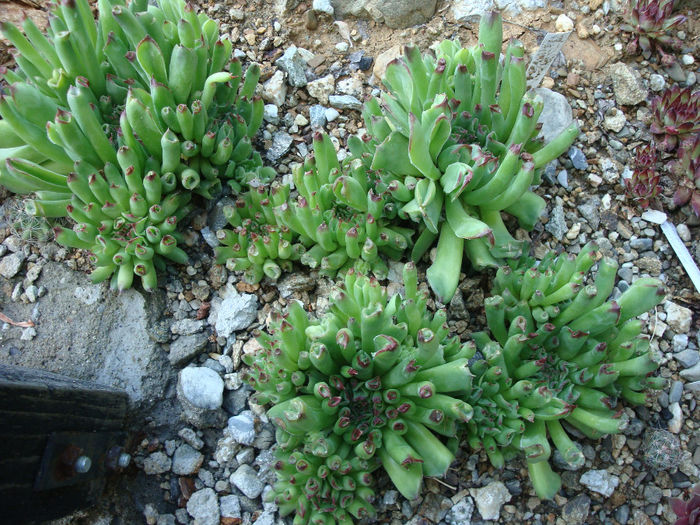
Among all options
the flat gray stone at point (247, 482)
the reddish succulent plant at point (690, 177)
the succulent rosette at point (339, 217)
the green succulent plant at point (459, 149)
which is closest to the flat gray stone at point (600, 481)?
the green succulent plant at point (459, 149)

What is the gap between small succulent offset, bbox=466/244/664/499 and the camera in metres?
2.22

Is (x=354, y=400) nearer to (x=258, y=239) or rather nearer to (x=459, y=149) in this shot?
(x=258, y=239)

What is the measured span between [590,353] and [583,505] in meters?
0.62

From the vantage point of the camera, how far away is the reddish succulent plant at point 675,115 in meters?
3.04

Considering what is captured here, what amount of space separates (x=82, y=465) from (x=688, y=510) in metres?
2.12

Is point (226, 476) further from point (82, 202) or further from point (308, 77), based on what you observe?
point (308, 77)

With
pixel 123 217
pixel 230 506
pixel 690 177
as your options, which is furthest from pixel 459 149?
pixel 230 506

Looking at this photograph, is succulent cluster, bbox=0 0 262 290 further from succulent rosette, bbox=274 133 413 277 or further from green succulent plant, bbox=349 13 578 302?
green succulent plant, bbox=349 13 578 302

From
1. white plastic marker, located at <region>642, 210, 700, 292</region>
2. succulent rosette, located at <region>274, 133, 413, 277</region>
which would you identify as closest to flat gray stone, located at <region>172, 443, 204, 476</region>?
succulent rosette, located at <region>274, 133, 413, 277</region>

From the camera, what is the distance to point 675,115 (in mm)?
3072

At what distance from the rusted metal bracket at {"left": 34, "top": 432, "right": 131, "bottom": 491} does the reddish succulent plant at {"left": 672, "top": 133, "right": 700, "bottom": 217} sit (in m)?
2.84

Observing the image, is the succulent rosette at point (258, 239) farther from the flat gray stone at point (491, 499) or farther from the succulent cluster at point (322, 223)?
the flat gray stone at point (491, 499)

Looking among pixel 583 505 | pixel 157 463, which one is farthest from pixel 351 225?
pixel 583 505

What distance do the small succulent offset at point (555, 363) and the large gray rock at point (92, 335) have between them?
1353mm
